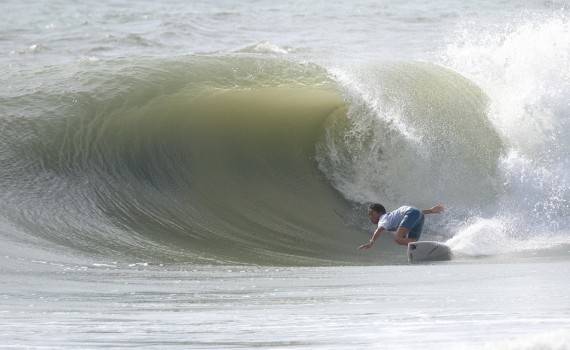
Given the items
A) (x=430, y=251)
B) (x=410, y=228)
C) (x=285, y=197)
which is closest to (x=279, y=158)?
(x=285, y=197)

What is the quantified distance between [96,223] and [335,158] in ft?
11.9

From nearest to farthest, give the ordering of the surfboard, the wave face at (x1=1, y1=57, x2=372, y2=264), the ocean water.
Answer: the ocean water < the surfboard < the wave face at (x1=1, y1=57, x2=372, y2=264)

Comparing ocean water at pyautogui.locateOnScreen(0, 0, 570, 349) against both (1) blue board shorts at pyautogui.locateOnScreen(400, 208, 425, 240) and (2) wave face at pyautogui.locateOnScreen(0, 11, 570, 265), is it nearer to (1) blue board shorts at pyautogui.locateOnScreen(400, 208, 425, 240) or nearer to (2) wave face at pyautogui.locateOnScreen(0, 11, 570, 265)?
(2) wave face at pyautogui.locateOnScreen(0, 11, 570, 265)

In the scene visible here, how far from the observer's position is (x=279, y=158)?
44.7 ft

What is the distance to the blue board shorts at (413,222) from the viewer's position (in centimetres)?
1066

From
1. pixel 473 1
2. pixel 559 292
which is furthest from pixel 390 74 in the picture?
pixel 473 1

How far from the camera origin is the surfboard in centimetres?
967

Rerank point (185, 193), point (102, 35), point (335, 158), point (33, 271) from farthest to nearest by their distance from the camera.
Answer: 1. point (102, 35)
2. point (335, 158)
3. point (185, 193)
4. point (33, 271)

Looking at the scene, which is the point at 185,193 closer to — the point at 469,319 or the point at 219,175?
the point at 219,175

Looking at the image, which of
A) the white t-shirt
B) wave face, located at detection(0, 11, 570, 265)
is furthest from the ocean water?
the white t-shirt

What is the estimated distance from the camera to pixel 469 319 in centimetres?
555

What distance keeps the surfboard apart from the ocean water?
216mm

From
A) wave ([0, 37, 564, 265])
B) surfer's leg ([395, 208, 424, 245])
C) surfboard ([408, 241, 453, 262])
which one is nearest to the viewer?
surfboard ([408, 241, 453, 262])

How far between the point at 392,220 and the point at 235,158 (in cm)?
327
